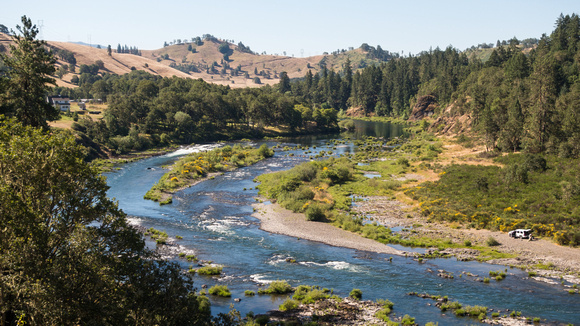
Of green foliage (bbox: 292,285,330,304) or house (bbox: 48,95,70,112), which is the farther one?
house (bbox: 48,95,70,112)

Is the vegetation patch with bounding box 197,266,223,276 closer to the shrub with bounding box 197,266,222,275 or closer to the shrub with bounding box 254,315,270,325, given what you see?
the shrub with bounding box 197,266,222,275

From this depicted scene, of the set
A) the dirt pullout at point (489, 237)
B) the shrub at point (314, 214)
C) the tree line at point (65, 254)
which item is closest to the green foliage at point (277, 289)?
the tree line at point (65, 254)

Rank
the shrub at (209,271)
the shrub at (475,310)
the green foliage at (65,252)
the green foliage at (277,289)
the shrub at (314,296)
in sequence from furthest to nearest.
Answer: the shrub at (209,271) → the green foliage at (277,289) → the shrub at (314,296) → the shrub at (475,310) → the green foliage at (65,252)

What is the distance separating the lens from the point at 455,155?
112m

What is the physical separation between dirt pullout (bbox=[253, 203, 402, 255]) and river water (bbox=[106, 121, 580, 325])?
1.51m

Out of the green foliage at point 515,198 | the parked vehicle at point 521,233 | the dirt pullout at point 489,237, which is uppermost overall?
the green foliage at point 515,198

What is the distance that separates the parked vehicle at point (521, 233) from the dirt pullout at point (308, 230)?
52.8 feet

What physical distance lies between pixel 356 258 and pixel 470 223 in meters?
21.2

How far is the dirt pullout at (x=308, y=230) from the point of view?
53781 mm

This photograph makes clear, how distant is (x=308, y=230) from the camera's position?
59.8m

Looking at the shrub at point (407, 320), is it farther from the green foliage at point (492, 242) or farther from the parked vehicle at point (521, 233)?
the parked vehicle at point (521, 233)

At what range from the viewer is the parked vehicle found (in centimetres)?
5319

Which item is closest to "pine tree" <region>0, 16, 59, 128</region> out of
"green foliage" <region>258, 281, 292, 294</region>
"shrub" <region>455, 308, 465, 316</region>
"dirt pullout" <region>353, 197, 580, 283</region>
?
"green foliage" <region>258, 281, 292, 294</region>

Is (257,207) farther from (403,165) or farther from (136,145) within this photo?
(136,145)
